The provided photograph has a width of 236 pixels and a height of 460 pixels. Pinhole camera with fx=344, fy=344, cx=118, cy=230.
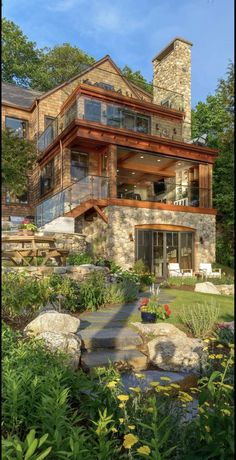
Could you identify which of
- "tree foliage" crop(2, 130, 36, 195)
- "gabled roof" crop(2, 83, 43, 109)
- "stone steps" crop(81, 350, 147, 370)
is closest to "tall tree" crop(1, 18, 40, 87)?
"gabled roof" crop(2, 83, 43, 109)

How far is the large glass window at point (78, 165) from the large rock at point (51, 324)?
40.6ft

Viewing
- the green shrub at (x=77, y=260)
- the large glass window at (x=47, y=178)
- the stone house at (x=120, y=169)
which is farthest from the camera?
the large glass window at (x=47, y=178)

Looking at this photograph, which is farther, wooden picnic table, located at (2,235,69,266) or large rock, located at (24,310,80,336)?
wooden picnic table, located at (2,235,69,266)

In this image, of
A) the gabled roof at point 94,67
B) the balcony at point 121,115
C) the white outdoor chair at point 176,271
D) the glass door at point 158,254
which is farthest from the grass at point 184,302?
the gabled roof at point 94,67

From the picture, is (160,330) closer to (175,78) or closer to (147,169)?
(147,169)

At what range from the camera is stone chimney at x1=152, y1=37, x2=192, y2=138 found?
66.6ft

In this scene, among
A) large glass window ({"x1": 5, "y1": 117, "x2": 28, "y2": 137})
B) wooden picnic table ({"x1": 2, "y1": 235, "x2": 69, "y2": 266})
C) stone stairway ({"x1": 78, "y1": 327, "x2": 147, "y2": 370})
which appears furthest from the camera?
large glass window ({"x1": 5, "y1": 117, "x2": 28, "y2": 137})

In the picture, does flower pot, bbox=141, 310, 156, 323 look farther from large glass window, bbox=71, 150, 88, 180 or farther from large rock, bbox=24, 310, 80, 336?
large glass window, bbox=71, 150, 88, 180

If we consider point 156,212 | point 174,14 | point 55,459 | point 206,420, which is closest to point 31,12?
point 174,14

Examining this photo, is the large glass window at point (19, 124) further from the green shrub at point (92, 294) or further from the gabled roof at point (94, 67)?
the green shrub at point (92, 294)

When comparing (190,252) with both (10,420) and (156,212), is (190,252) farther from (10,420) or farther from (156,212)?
(10,420)

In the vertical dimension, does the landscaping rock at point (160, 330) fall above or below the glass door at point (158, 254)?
below

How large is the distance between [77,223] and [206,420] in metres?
13.7

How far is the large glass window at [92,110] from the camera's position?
16969 mm
